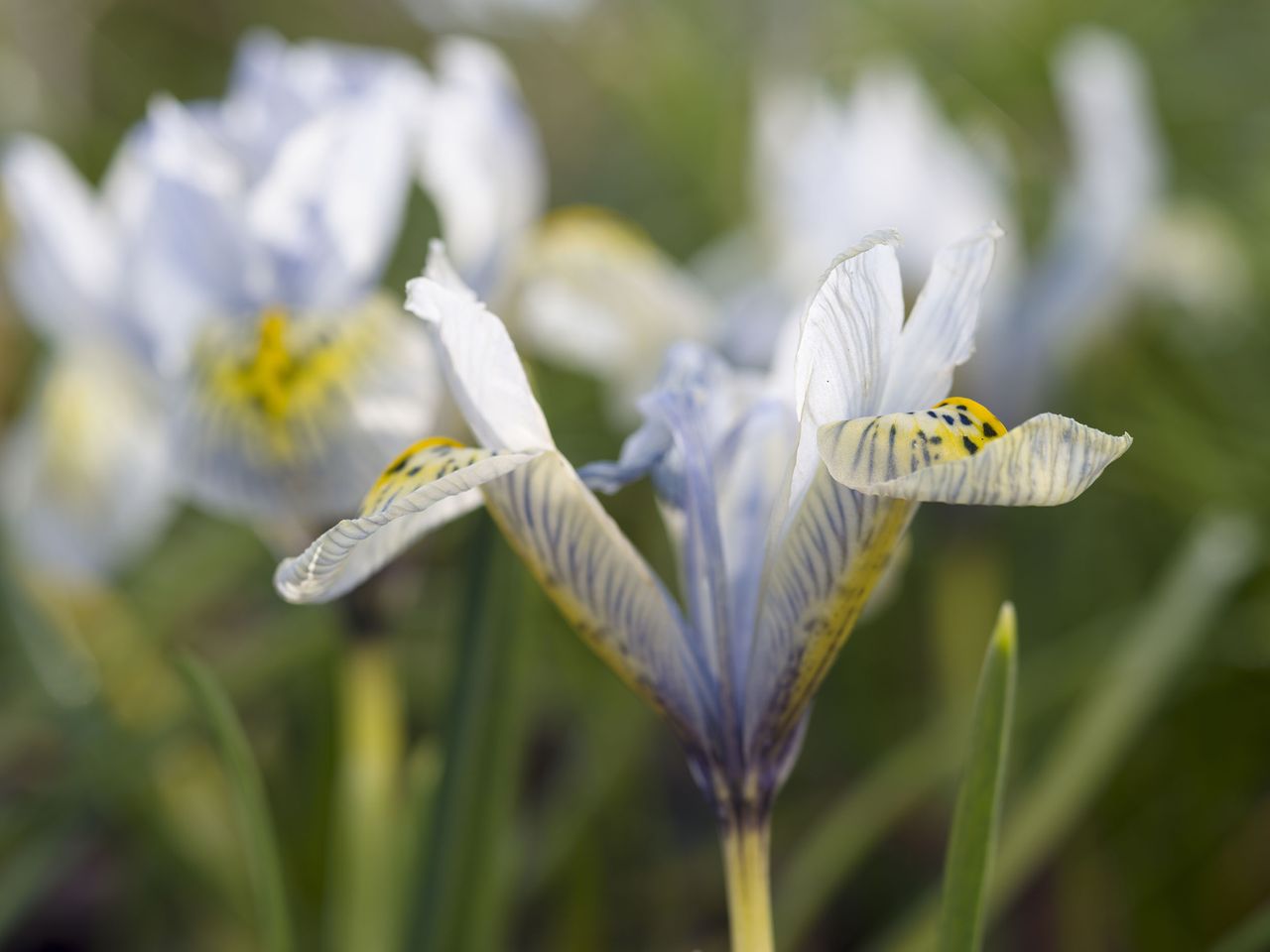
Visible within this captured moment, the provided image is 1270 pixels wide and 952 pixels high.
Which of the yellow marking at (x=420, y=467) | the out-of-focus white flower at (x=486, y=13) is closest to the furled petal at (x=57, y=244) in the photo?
the yellow marking at (x=420, y=467)

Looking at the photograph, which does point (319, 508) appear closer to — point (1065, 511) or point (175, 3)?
point (1065, 511)

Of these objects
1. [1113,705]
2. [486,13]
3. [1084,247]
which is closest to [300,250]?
[1113,705]

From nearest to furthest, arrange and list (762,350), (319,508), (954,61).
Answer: (319,508)
(762,350)
(954,61)

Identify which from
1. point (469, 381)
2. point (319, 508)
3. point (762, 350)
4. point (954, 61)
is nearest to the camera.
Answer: point (469, 381)

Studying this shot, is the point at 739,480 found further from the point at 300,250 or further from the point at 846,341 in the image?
the point at 300,250

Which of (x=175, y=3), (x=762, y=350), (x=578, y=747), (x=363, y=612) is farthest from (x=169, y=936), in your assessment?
(x=175, y=3)

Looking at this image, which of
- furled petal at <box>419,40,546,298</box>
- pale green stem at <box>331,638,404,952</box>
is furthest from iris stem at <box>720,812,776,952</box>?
furled petal at <box>419,40,546,298</box>

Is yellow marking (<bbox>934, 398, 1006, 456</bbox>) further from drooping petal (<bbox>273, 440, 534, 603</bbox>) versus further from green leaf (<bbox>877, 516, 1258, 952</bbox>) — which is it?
green leaf (<bbox>877, 516, 1258, 952</bbox>)

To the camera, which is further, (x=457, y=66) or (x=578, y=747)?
(x=578, y=747)
